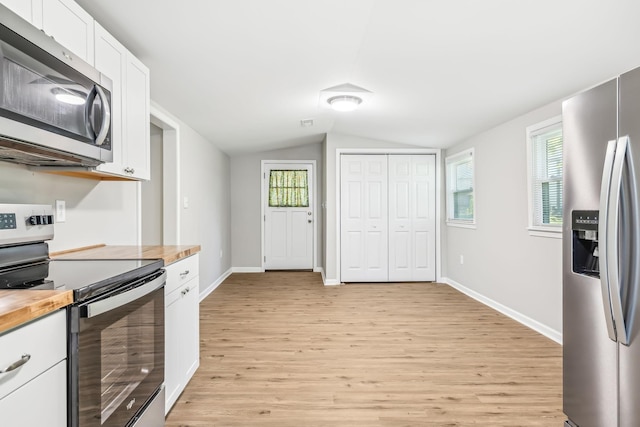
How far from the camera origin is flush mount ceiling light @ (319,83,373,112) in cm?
347

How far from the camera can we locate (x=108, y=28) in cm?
200

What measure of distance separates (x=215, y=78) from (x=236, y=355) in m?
2.23

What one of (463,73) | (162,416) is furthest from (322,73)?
(162,416)

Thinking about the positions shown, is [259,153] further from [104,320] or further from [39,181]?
[104,320]

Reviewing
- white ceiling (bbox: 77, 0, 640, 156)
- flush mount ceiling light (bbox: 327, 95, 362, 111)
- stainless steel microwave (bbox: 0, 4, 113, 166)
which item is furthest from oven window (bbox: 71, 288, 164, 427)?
flush mount ceiling light (bbox: 327, 95, 362, 111)

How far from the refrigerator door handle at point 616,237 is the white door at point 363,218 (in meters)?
4.28

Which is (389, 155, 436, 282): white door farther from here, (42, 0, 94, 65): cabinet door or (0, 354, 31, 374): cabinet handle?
(0, 354, 31, 374): cabinet handle

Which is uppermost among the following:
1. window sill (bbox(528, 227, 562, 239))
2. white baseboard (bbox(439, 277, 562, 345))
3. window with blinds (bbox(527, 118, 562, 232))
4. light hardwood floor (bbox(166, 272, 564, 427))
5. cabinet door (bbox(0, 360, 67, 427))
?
window with blinds (bbox(527, 118, 562, 232))

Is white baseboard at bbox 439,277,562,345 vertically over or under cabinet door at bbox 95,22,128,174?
under

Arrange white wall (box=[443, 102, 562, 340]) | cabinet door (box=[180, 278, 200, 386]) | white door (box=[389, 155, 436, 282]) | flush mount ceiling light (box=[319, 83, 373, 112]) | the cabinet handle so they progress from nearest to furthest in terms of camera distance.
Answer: the cabinet handle, cabinet door (box=[180, 278, 200, 386]), white wall (box=[443, 102, 562, 340]), flush mount ceiling light (box=[319, 83, 373, 112]), white door (box=[389, 155, 436, 282])

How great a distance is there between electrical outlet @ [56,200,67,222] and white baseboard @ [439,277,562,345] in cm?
377

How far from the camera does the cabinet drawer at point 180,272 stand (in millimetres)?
1938

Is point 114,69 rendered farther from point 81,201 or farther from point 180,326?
point 180,326

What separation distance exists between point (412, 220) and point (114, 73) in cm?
453
